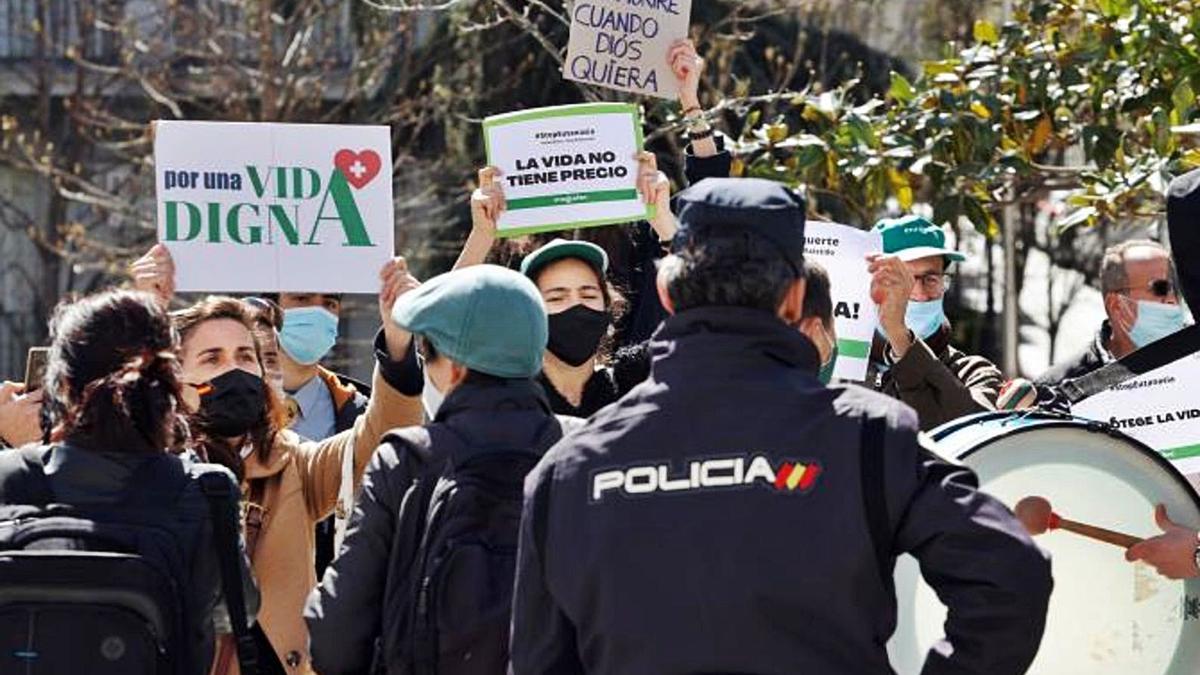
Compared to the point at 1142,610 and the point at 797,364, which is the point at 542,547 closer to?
the point at 797,364

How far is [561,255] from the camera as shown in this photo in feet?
19.0

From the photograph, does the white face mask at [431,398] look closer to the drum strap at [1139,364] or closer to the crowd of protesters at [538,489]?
the crowd of protesters at [538,489]

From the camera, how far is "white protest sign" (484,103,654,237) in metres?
6.49

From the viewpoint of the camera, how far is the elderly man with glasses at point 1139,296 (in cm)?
700

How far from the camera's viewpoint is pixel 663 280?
3670 mm

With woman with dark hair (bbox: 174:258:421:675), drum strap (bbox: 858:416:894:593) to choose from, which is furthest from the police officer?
woman with dark hair (bbox: 174:258:421:675)

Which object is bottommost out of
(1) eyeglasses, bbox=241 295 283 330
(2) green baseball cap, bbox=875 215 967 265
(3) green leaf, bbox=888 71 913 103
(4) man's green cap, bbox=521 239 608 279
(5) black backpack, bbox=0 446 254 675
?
(5) black backpack, bbox=0 446 254 675

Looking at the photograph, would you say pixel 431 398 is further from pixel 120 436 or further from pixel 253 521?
pixel 253 521

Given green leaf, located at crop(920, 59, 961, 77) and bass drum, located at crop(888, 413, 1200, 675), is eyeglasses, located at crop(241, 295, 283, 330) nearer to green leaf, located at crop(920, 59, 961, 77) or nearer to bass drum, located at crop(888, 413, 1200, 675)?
bass drum, located at crop(888, 413, 1200, 675)

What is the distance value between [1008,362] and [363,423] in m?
13.7

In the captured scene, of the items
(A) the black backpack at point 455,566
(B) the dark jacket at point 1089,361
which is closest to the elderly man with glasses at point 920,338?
(B) the dark jacket at point 1089,361

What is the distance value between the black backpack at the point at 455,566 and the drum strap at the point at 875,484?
844mm

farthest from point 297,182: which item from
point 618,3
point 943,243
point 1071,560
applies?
point 1071,560

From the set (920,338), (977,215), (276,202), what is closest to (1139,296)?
(977,215)
